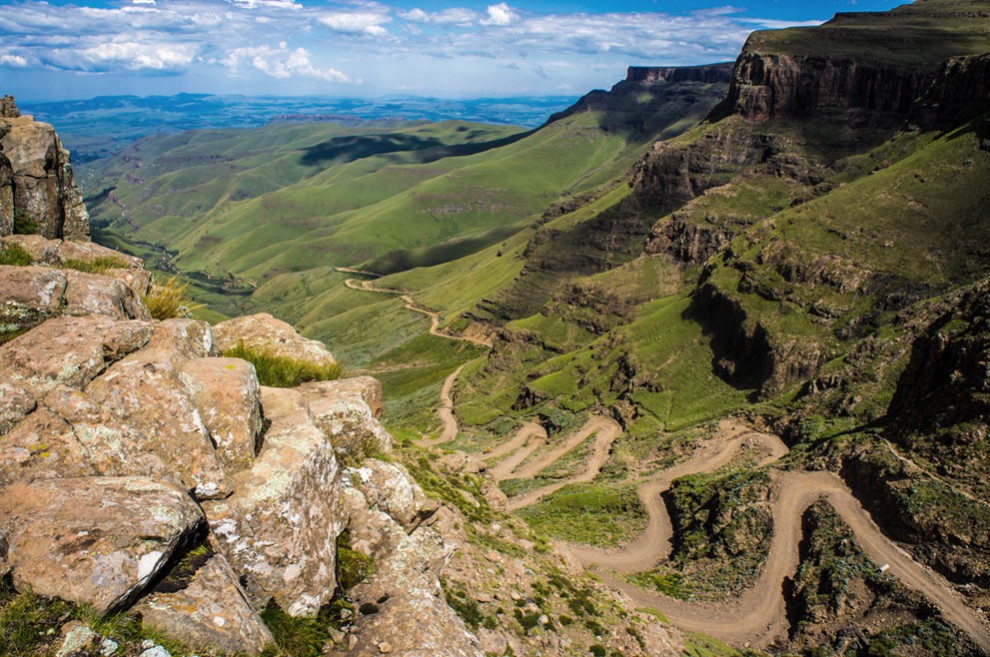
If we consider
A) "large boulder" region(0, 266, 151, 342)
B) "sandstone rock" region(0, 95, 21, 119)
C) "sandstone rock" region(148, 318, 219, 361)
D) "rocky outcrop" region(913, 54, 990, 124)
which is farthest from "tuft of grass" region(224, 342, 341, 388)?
"rocky outcrop" region(913, 54, 990, 124)

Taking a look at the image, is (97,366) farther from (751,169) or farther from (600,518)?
(751,169)

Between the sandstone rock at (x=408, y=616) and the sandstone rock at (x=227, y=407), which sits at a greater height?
the sandstone rock at (x=227, y=407)

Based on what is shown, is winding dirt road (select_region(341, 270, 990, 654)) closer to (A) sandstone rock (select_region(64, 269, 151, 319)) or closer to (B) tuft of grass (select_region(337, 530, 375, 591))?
(B) tuft of grass (select_region(337, 530, 375, 591))

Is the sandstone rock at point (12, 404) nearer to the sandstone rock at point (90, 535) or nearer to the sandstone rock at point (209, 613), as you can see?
the sandstone rock at point (90, 535)

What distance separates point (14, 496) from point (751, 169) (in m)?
184

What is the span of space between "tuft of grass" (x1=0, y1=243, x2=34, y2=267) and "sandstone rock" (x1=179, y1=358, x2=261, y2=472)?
21.5 feet

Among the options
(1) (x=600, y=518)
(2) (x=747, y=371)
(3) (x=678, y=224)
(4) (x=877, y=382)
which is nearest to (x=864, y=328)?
(2) (x=747, y=371)

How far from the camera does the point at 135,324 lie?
1475 centimetres

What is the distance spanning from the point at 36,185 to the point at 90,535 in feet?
57.0

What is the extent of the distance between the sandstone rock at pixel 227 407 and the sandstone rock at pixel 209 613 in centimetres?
272

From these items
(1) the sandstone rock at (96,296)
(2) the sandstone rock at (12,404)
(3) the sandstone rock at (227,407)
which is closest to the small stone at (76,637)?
(2) the sandstone rock at (12,404)

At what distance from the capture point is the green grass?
59125 mm

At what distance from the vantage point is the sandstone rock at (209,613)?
33.8 ft

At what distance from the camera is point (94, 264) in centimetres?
1930
